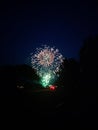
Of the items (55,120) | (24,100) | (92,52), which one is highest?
(92,52)

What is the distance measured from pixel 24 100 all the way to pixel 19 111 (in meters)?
2.10

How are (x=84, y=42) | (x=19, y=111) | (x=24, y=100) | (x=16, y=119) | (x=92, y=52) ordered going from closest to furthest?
1. (x=16, y=119)
2. (x=19, y=111)
3. (x=24, y=100)
4. (x=92, y=52)
5. (x=84, y=42)

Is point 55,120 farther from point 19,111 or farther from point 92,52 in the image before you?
point 92,52

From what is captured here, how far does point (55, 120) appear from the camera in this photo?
10461 mm

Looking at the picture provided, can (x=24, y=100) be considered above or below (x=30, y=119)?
above

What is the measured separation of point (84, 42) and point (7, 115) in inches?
1511

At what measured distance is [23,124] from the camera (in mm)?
9445

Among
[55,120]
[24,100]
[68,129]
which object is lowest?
[68,129]

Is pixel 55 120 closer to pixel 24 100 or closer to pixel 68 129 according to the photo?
pixel 68 129

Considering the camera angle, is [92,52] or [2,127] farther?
[92,52]

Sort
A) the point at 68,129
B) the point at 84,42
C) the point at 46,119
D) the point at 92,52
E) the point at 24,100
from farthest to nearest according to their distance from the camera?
the point at 84,42
the point at 92,52
the point at 24,100
the point at 46,119
the point at 68,129

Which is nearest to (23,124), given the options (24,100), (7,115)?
(7,115)

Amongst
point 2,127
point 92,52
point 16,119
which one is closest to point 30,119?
point 16,119

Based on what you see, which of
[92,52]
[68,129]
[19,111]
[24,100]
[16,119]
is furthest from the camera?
[92,52]
